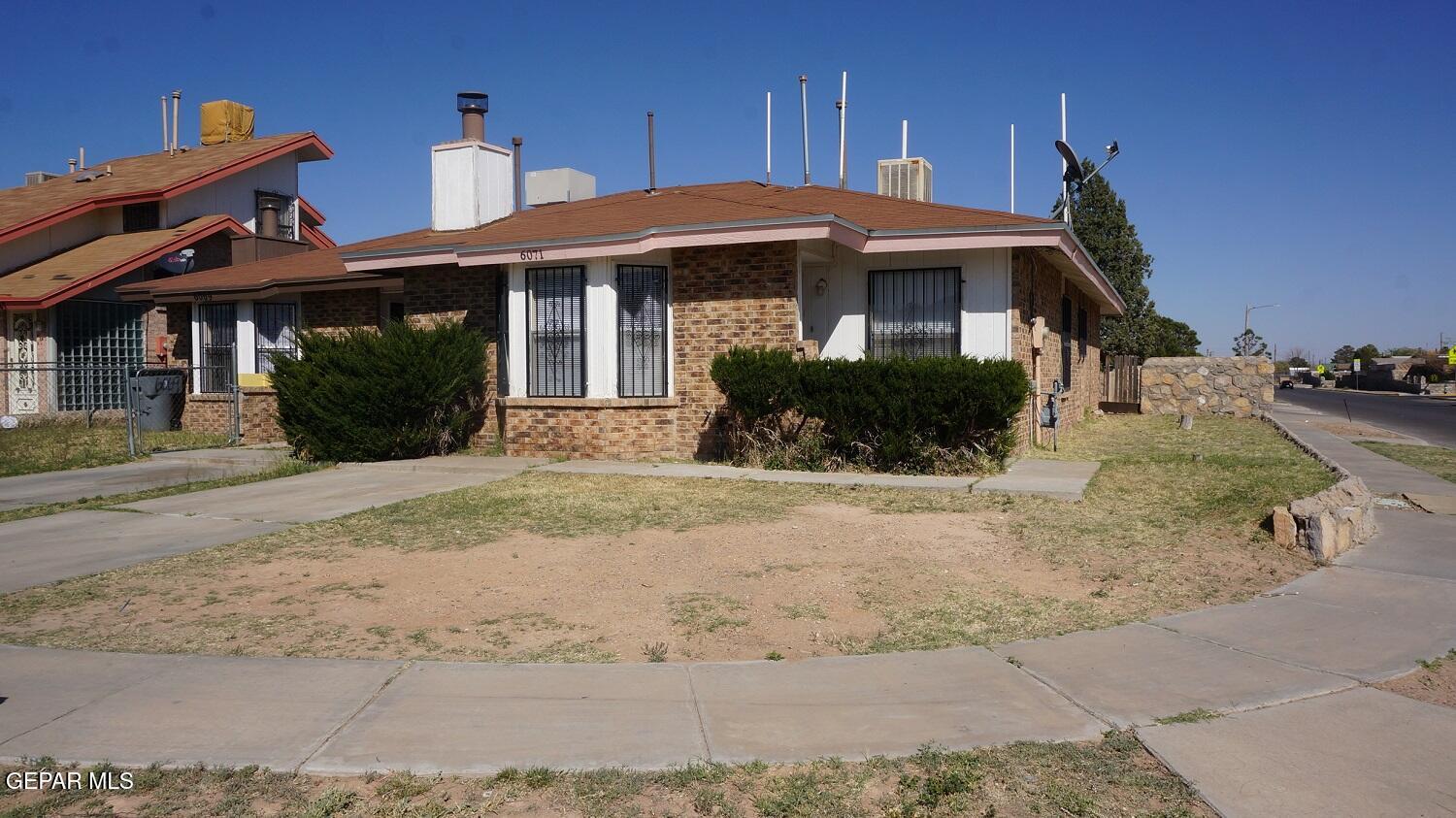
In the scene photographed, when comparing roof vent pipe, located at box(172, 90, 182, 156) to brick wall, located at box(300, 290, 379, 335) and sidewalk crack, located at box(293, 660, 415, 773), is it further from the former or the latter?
sidewalk crack, located at box(293, 660, 415, 773)

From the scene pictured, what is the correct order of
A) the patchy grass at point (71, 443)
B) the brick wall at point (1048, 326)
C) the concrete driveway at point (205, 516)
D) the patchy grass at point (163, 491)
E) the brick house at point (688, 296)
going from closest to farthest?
the concrete driveway at point (205, 516) → the patchy grass at point (163, 491) → the brick house at point (688, 296) → the brick wall at point (1048, 326) → the patchy grass at point (71, 443)

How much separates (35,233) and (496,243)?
14713mm

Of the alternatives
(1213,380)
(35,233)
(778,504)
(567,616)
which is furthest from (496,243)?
(1213,380)

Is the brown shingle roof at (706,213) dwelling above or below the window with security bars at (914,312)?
above

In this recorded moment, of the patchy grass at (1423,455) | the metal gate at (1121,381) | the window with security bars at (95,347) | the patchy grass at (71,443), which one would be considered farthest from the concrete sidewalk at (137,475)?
the metal gate at (1121,381)

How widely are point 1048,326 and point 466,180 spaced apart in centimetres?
984

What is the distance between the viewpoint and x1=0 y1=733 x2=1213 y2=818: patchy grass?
3492mm

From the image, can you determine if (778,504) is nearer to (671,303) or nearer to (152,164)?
(671,303)

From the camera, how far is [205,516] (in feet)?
31.1

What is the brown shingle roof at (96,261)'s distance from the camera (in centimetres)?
1923

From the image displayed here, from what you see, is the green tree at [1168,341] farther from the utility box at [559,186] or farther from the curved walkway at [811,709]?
the curved walkway at [811,709]

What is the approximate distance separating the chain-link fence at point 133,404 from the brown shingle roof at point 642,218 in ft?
5.80

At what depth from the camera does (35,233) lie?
71.4ft

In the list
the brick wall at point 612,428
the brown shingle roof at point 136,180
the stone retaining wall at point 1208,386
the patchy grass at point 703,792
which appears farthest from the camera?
the stone retaining wall at point 1208,386
